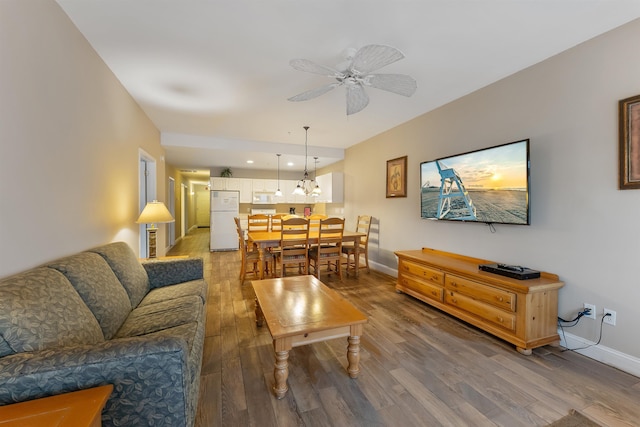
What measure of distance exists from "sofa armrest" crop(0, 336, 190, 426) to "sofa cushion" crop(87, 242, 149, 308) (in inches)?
45.3

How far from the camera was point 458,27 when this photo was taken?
201cm

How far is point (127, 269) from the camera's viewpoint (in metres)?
2.23

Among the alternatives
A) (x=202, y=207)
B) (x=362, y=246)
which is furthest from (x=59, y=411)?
(x=202, y=207)

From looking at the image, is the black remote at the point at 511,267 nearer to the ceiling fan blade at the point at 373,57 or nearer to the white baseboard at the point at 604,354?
the white baseboard at the point at 604,354

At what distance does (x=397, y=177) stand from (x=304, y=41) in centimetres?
272

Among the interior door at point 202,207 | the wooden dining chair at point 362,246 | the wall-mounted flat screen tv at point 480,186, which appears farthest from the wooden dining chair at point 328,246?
the interior door at point 202,207

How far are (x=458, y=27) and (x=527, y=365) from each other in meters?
2.60

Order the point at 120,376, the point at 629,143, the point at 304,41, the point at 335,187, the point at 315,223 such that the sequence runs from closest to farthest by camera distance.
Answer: the point at 120,376 < the point at 629,143 < the point at 304,41 < the point at 315,223 < the point at 335,187

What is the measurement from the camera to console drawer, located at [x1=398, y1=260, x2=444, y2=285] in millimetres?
3020

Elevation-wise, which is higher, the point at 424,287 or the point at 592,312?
the point at 592,312

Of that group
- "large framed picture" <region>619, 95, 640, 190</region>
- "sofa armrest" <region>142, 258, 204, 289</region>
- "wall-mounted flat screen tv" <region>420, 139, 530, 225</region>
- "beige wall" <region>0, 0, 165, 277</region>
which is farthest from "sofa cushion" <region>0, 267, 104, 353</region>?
"large framed picture" <region>619, 95, 640, 190</region>

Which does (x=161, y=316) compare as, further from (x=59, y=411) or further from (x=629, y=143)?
(x=629, y=143)

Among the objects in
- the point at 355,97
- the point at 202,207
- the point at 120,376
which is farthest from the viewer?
the point at 202,207

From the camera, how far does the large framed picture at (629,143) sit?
192 cm
